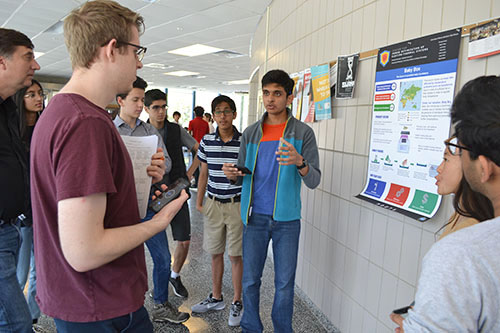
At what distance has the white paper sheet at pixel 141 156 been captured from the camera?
3.94 ft

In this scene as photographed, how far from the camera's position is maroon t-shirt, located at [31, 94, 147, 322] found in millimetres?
804

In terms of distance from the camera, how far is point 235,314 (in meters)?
2.47

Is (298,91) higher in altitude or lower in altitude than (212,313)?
higher

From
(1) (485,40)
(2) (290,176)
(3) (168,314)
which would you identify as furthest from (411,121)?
(3) (168,314)

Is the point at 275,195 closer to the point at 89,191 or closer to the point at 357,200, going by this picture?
the point at 357,200

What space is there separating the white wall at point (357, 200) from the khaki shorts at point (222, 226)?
0.66 meters

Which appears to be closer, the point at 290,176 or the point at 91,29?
the point at 91,29

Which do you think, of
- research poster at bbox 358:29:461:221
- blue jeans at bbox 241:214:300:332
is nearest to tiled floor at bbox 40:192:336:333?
blue jeans at bbox 241:214:300:332

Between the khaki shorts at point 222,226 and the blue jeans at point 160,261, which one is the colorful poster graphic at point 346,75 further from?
the blue jeans at point 160,261

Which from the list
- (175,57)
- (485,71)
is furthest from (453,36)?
(175,57)

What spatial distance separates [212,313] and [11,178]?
5.64ft

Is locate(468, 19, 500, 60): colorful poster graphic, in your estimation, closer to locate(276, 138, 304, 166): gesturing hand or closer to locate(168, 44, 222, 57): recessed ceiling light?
locate(276, 138, 304, 166): gesturing hand

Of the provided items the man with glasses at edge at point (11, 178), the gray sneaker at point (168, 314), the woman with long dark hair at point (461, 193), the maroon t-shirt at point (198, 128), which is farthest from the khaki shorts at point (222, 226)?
the maroon t-shirt at point (198, 128)

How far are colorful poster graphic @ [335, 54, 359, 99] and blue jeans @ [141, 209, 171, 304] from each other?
155 cm
